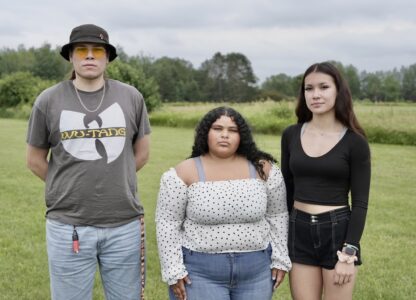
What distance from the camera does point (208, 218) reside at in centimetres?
270

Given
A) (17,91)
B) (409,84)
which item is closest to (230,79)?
(409,84)

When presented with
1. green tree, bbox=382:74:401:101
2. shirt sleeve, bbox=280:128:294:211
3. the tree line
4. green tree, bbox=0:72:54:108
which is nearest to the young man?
shirt sleeve, bbox=280:128:294:211

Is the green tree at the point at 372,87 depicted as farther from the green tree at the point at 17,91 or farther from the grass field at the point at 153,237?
the grass field at the point at 153,237

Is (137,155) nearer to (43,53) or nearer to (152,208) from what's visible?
(152,208)

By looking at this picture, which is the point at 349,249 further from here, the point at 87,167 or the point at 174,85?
the point at 174,85

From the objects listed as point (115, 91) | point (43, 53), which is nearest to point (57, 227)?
point (115, 91)

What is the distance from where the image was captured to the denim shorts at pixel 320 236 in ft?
9.55

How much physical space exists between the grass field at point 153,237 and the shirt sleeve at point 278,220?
2100 millimetres

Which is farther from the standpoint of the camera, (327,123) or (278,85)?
(278,85)

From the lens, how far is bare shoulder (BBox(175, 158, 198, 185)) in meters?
2.77

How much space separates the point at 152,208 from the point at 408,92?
67907mm

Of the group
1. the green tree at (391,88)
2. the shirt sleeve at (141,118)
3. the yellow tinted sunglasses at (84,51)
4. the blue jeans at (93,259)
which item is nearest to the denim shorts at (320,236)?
the blue jeans at (93,259)

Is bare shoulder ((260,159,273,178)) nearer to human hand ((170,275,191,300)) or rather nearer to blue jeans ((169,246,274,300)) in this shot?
blue jeans ((169,246,274,300))

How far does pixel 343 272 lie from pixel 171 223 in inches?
38.3
